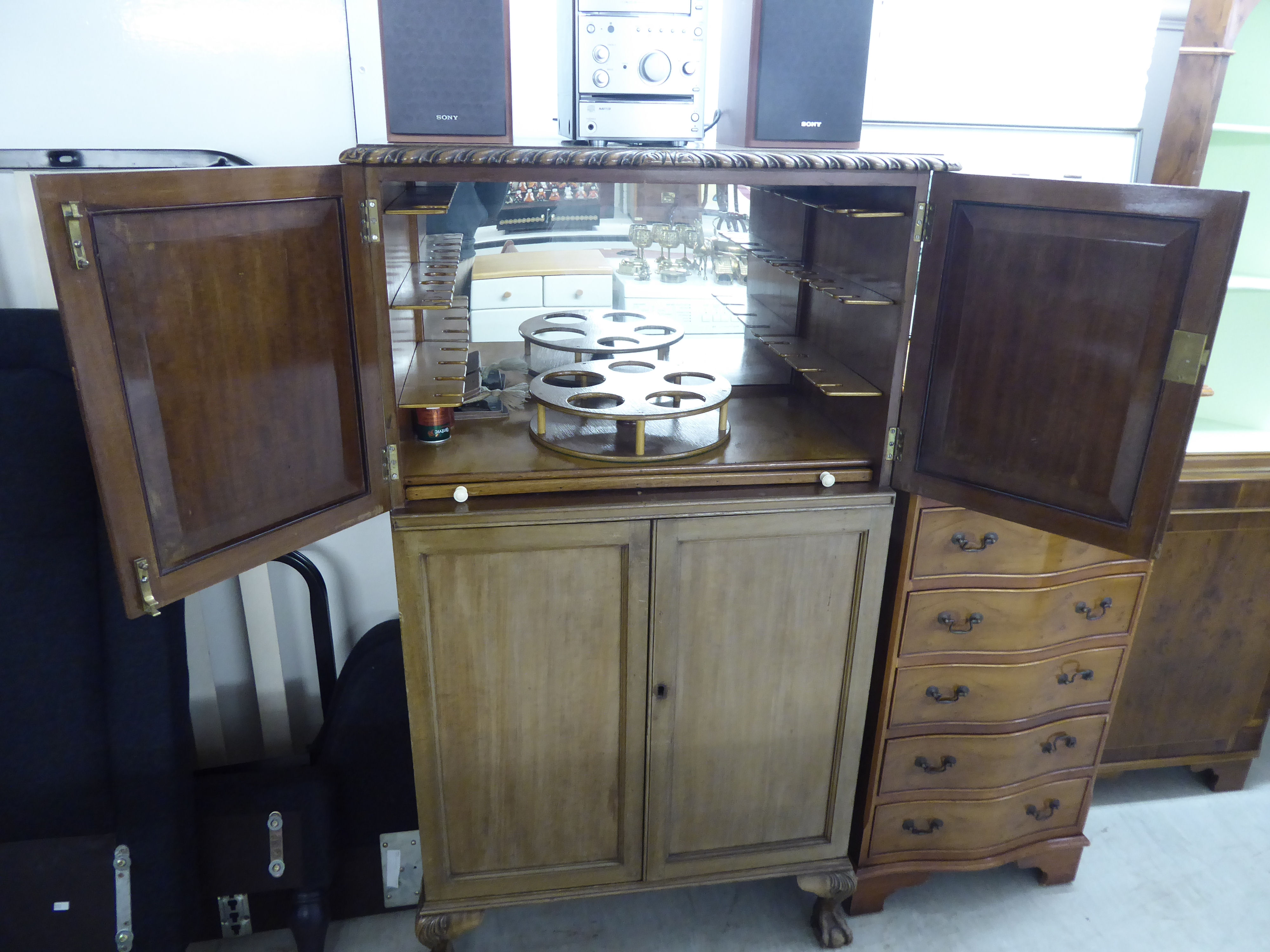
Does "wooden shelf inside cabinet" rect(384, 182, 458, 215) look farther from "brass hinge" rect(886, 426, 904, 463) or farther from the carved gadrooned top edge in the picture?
"brass hinge" rect(886, 426, 904, 463)

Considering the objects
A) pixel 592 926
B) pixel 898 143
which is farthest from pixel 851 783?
pixel 898 143

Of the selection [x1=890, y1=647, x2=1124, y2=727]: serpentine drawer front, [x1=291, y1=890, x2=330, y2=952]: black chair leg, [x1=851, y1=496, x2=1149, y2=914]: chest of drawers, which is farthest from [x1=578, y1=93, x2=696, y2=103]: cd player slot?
[x1=291, y1=890, x2=330, y2=952]: black chair leg

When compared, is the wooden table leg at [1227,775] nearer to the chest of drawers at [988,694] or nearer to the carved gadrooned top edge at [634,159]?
the chest of drawers at [988,694]

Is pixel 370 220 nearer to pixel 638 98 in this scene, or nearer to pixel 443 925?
pixel 638 98

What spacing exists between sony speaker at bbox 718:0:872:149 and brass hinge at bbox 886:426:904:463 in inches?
17.8

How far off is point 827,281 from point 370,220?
787 millimetres

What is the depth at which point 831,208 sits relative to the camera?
1.39m

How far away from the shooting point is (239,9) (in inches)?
59.3

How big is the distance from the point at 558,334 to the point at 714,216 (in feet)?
1.29

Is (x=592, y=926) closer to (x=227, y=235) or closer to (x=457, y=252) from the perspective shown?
(x=457, y=252)

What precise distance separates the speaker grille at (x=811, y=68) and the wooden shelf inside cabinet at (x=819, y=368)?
380 millimetres

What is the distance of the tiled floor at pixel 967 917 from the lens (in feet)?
5.58

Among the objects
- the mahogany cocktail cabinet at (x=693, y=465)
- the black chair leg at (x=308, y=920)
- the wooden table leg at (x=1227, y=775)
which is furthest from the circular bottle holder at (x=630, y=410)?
the wooden table leg at (x=1227, y=775)

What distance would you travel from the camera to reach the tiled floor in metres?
1.70
